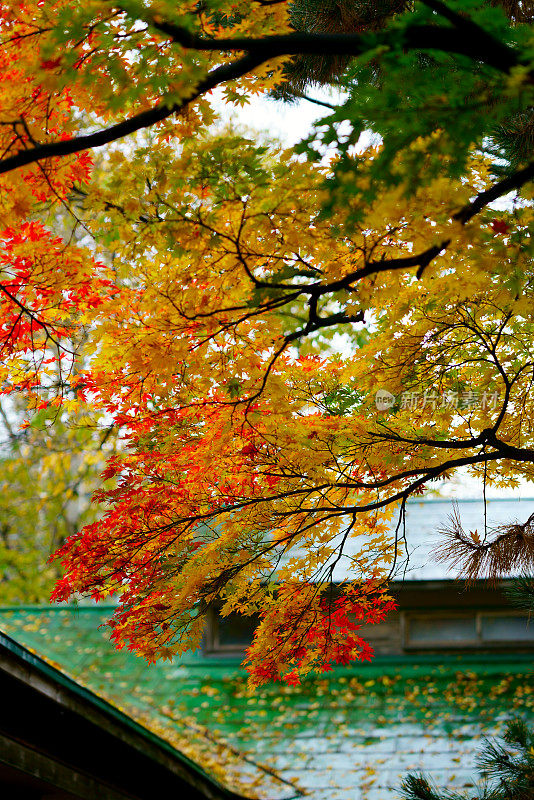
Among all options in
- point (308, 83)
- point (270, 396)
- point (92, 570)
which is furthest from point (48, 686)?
point (308, 83)

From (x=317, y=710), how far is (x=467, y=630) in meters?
2.06

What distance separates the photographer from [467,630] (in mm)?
8656

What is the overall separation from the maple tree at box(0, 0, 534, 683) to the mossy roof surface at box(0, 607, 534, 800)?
1.63 meters

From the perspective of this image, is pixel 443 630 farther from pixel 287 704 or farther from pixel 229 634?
pixel 229 634

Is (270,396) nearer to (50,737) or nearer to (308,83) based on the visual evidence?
(50,737)

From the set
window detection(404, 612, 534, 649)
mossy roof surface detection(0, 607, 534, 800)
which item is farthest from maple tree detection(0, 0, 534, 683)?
window detection(404, 612, 534, 649)

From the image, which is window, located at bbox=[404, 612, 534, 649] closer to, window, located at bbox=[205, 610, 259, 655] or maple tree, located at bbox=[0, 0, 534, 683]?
window, located at bbox=[205, 610, 259, 655]

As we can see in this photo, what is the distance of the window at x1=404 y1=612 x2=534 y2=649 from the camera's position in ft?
28.0

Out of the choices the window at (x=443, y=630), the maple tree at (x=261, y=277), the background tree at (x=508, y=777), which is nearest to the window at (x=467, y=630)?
the window at (x=443, y=630)

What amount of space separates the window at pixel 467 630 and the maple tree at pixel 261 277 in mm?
3623

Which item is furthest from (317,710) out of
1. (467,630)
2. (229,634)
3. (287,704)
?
(467,630)

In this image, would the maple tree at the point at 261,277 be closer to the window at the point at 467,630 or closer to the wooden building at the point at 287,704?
the wooden building at the point at 287,704

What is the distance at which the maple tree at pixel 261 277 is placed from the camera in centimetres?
274

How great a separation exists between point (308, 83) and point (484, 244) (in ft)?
16.9
